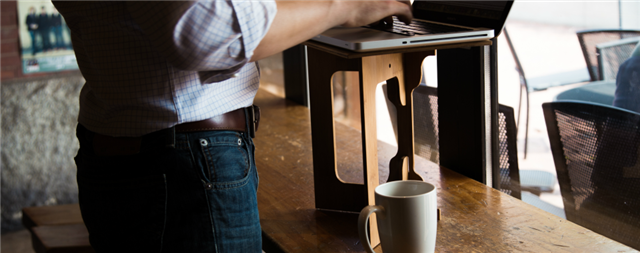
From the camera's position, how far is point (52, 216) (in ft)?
5.69

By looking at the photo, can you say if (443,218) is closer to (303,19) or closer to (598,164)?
(598,164)

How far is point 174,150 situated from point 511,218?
615 millimetres

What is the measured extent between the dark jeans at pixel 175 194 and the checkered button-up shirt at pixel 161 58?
0.13 feet

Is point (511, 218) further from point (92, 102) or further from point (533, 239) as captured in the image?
point (92, 102)

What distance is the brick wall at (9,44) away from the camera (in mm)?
2436

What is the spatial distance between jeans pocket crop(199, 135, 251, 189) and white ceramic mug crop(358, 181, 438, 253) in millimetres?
182

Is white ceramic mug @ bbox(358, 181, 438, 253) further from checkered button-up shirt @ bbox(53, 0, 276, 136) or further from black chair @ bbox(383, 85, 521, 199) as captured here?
black chair @ bbox(383, 85, 521, 199)

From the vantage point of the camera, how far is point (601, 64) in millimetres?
898

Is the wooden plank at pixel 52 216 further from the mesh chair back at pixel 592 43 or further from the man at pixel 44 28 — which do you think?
the mesh chair back at pixel 592 43

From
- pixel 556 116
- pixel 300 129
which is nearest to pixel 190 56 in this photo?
pixel 556 116

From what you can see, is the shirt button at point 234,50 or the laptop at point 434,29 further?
the laptop at point 434,29

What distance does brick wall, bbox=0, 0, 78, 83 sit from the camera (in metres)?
2.44

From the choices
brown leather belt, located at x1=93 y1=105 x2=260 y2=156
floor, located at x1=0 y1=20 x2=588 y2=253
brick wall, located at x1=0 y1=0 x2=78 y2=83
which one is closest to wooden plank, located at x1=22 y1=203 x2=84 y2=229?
brick wall, located at x1=0 y1=0 x2=78 y2=83

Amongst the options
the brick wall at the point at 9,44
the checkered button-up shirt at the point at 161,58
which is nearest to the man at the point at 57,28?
the brick wall at the point at 9,44
